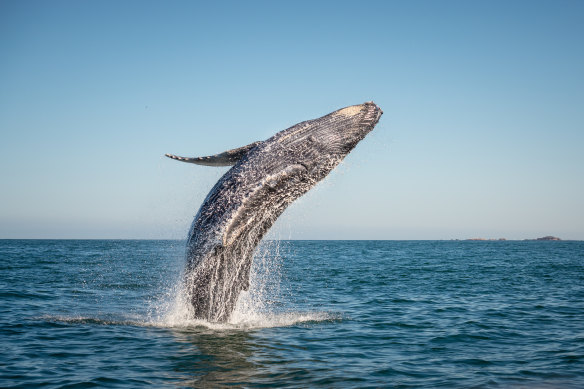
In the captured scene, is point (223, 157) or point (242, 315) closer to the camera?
point (223, 157)

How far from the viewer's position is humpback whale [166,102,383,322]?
9.02 m

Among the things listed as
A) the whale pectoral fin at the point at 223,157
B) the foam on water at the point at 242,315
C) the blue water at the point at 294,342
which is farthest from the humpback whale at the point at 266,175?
the blue water at the point at 294,342

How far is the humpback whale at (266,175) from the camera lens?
9023 millimetres

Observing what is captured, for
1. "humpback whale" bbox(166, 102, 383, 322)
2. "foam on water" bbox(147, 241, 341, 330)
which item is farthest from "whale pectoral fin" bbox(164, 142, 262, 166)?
"foam on water" bbox(147, 241, 341, 330)

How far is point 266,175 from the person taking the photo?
29.8 ft

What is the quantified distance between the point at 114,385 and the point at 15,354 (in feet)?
9.13

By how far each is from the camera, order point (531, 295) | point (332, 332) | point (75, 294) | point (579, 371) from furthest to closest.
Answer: point (531, 295), point (75, 294), point (332, 332), point (579, 371)

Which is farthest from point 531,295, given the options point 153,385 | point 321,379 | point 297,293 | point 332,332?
point 153,385

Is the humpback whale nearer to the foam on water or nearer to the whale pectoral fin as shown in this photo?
the whale pectoral fin

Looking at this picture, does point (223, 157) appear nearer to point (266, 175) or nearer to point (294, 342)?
point (266, 175)

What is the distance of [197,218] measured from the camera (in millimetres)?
9656

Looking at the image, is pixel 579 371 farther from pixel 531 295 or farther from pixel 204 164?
pixel 531 295

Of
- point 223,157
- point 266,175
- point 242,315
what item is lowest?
point 242,315

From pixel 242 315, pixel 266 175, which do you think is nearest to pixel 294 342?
pixel 242 315
